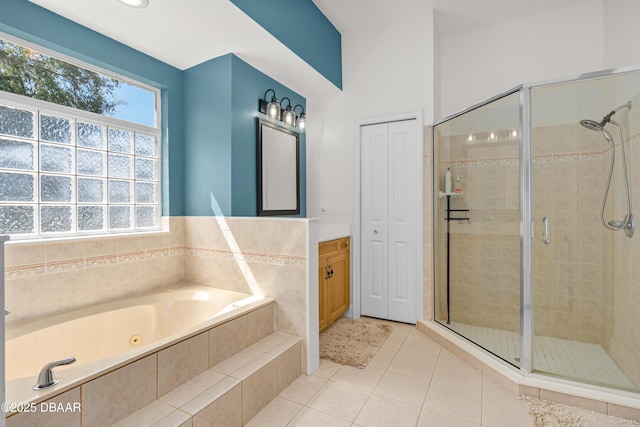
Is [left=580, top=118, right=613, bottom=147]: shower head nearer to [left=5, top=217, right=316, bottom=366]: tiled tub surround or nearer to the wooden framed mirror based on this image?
[left=5, top=217, right=316, bottom=366]: tiled tub surround

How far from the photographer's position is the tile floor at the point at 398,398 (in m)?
1.64

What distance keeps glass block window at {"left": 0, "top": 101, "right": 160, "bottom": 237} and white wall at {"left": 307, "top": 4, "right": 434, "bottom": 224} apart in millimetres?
1653

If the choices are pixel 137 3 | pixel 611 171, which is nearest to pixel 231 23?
pixel 137 3

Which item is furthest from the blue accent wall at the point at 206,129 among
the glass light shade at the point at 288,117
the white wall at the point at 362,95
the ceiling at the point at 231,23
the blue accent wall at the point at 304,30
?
the white wall at the point at 362,95

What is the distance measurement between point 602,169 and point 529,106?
2.21 feet

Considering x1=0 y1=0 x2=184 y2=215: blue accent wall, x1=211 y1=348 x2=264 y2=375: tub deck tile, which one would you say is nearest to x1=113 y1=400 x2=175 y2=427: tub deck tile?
x1=211 y1=348 x2=264 y2=375: tub deck tile

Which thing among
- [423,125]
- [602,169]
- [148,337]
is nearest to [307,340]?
[148,337]

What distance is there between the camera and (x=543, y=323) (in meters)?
2.06

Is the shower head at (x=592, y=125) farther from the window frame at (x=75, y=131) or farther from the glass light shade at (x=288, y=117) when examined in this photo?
the window frame at (x=75, y=131)

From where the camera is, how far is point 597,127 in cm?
211

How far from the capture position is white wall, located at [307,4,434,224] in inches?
114

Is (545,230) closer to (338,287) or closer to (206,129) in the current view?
(338,287)

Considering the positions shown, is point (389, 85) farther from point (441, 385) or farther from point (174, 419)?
point (174, 419)

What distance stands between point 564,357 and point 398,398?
3.88 ft
